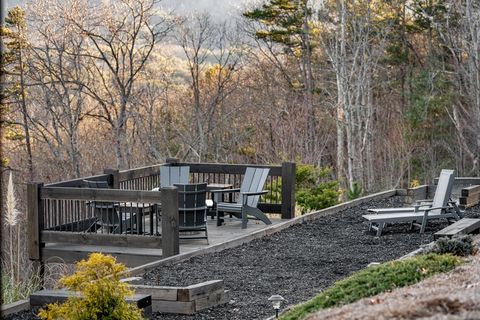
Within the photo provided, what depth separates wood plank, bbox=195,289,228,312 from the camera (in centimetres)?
750

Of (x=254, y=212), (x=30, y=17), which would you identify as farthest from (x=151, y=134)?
(x=254, y=212)

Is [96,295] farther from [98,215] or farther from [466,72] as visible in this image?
[466,72]

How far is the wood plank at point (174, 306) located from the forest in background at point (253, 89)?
55.8 ft

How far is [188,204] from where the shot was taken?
36.7 ft

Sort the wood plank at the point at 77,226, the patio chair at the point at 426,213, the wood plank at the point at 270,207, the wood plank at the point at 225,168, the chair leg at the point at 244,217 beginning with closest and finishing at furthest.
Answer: the wood plank at the point at 77,226 → the patio chair at the point at 426,213 → the chair leg at the point at 244,217 → the wood plank at the point at 225,168 → the wood plank at the point at 270,207

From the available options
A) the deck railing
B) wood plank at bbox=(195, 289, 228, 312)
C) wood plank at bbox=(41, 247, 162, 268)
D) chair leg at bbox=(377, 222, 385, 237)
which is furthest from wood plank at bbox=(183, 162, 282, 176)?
wood plank at bbox=(195, 289, 228, 312)

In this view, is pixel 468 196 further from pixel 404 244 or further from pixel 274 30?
pixel 274 30

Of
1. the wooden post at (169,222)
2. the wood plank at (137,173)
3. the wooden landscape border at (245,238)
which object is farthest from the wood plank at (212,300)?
the wood plank at (137,173)

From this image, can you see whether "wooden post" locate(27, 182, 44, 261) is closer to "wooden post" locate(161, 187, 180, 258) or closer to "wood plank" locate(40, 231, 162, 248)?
"wood plank" locate(40, 231, 162, 248)

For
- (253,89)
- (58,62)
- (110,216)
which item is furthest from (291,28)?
(110,216)

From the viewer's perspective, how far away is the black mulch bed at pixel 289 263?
798cm

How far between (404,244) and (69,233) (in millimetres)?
4548

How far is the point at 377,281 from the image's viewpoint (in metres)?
6.38

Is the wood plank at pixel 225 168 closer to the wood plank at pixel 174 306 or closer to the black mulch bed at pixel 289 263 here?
the black mulch bed at pixel 289 263
